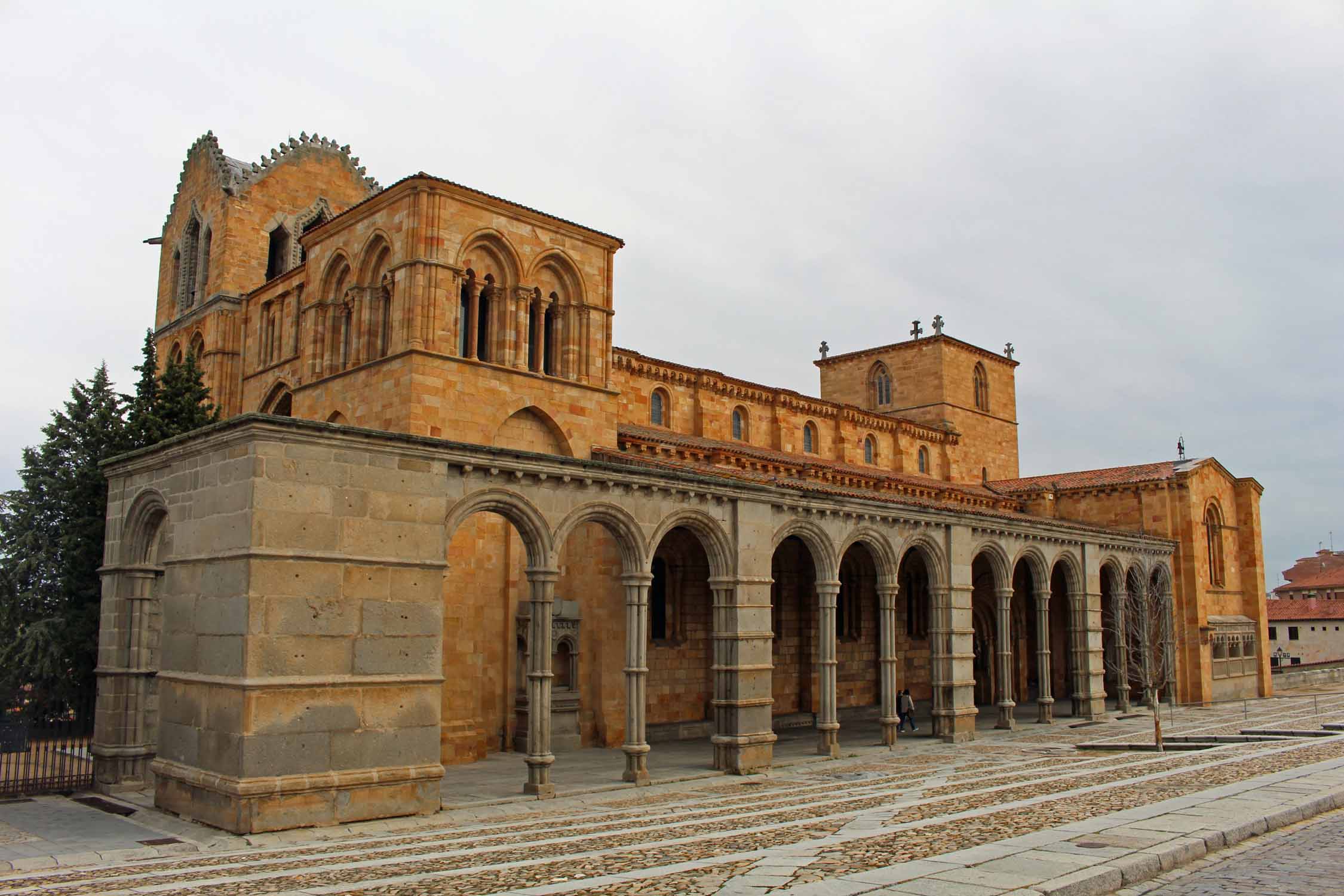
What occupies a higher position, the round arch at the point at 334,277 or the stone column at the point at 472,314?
the round arch at the point at 334,277

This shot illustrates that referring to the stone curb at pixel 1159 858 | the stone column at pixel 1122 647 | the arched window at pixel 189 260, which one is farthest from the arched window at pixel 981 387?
the stone curb at pixel 1159 858

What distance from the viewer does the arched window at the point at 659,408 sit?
32750 millimetres

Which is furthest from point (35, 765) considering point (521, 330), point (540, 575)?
point (521, 330)

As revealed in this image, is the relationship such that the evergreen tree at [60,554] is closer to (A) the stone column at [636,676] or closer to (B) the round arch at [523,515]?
(B) the round arch at [523,515]

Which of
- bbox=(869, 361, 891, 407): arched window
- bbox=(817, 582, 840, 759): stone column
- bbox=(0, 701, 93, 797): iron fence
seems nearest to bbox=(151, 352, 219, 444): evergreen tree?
bbox=(0, 701, 93, 797): iron fence

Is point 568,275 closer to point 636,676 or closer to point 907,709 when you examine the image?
point 636,676

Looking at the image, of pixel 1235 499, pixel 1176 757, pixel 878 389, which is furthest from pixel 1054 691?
pixel 1176 757

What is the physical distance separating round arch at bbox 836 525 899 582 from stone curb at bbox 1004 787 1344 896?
11784 mm

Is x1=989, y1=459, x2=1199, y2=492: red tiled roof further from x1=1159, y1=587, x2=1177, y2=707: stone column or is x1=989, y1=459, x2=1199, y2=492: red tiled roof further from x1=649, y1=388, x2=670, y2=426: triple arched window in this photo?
x1=649, y1=388, x2=670, y2=426: triple arched window

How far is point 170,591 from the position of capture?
56.3ft

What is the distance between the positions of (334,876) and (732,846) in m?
4.53

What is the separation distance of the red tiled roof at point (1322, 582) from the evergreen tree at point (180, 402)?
78376 mm

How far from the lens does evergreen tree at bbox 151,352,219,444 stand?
27.9 meters

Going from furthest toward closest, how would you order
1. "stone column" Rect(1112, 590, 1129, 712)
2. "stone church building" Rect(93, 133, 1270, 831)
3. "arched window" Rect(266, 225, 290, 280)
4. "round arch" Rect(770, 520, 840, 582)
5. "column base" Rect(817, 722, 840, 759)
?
"arched window" Rect(266, 225, 290, 280)
"stone column" Rect(1112, 590, 1129, 712)
"round arch" Rect(770, 520, 840, 582)
"column base" Rect(817, 722, 840, 759)
"stone church building" Rect(93, 133, 1270, 831)
